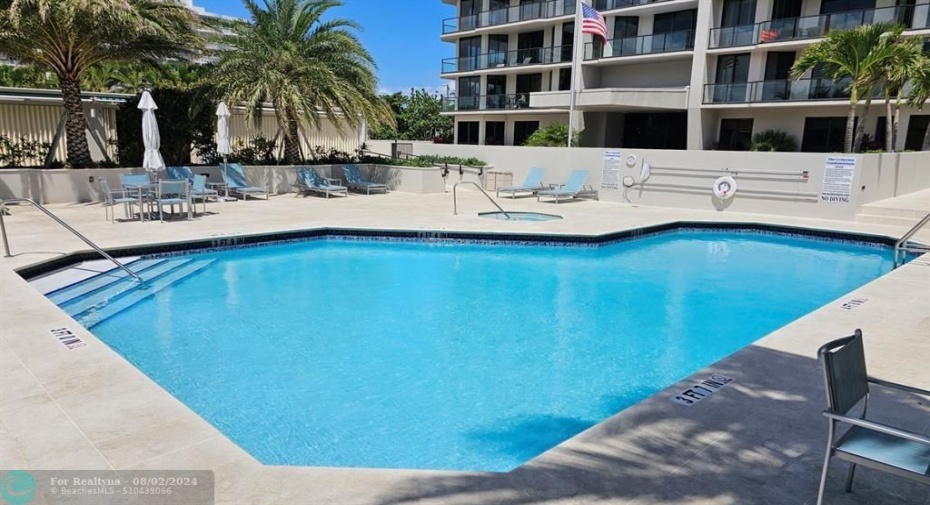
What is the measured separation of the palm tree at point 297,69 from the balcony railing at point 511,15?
17.0m

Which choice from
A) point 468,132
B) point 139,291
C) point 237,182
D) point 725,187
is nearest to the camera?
point 139,291

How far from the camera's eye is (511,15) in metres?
35.3

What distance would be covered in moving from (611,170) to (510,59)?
19731 millimetres

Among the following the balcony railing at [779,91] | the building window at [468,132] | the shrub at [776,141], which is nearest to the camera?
the balcony railing at [779,91]

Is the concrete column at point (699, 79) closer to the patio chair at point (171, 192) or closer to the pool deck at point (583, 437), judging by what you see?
the pool deck at point (583, 437)

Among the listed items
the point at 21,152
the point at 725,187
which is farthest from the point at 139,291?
the point at 725,187

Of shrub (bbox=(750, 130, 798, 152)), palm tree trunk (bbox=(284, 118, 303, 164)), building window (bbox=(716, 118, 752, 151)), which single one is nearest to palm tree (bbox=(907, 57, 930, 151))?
shrub (bbox=(750, 130, 798, 152))

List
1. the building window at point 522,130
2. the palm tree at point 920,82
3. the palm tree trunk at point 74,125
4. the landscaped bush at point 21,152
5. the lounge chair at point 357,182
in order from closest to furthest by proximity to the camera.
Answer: the palm tree trunk at point 74,125, the landscaped bush at point 21,152, the palm tree at point 920,82, the lounge chair at point 357,182, the building window at point 522,130

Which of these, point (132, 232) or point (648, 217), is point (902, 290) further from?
point (132, 232)

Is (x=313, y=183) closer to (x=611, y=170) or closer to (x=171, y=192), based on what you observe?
(x=171, y=192)

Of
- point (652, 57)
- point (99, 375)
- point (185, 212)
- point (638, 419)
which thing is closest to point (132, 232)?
point (185, 212)

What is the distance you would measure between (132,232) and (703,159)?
14.7 m

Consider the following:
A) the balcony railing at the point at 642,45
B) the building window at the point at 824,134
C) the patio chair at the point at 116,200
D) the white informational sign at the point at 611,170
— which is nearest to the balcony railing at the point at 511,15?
the balcony railing at the point at 642,45

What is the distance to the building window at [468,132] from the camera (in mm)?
39144
